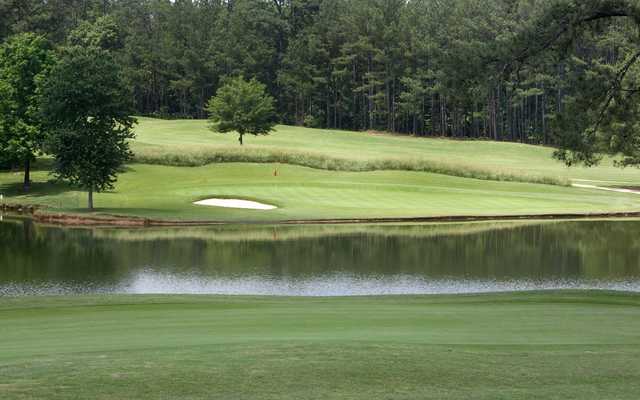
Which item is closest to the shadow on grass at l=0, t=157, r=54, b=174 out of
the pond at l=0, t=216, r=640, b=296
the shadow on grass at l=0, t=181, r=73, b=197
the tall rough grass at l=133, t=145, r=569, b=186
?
the shadow on grass at l=0, t=181, r=73, b=197

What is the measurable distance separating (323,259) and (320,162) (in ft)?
100.0

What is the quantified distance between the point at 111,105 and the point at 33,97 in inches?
490

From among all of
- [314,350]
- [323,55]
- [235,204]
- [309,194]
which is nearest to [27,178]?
[235,204]

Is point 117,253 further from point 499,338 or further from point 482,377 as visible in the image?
point 482,377

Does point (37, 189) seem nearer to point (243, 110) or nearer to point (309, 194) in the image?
point (309, 194)

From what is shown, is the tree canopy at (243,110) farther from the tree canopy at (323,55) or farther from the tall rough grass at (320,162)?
the tree canopy at (323,55)

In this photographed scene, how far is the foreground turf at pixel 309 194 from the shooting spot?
152 ft

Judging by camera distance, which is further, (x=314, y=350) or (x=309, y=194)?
(x=309, y=194)

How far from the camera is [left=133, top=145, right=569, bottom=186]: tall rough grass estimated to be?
6172 cm

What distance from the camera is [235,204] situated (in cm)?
4900

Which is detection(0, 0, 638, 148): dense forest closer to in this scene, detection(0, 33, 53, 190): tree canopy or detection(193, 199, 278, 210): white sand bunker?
detection(0, 33, 53, 190): tree canopy

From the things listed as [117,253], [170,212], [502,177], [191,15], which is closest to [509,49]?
[117,253]

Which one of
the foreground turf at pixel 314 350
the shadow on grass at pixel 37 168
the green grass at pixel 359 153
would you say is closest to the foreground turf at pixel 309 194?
the shadow on grass at pixel 37 168

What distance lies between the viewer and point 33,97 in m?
55.5
